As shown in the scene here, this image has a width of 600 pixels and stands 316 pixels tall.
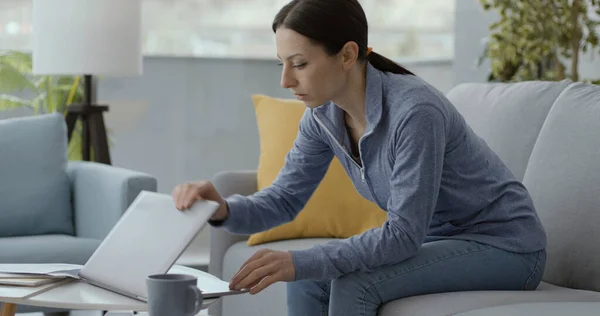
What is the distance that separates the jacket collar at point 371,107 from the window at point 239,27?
3.15m

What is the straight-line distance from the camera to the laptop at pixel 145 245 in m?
1.58

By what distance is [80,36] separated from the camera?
3.31 m

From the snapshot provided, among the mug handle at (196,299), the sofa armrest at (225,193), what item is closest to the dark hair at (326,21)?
the mug handle at (196,299)

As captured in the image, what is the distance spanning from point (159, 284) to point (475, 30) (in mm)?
3615

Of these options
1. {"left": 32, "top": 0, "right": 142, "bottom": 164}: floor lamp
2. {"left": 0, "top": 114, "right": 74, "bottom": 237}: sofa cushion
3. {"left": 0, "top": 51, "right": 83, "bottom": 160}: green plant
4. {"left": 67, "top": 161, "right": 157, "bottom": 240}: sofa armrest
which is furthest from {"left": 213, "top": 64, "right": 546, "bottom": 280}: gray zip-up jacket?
{"left": 0, "top": 51, "right": 83, "bottom": 160}: green plant

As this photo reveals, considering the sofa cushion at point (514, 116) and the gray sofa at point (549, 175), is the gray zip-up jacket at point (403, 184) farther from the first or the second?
the sofa cushion at point (514, 116)

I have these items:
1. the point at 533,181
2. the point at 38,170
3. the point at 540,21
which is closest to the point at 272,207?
the point at 533,181

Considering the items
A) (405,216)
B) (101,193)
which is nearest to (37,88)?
(101,193)

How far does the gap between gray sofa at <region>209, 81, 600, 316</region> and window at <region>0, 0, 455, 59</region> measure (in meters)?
2.57

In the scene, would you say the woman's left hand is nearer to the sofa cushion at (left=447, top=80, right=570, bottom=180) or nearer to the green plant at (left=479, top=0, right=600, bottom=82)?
the sofa cushion at (left=447, top=80, right=570, bottom=180)

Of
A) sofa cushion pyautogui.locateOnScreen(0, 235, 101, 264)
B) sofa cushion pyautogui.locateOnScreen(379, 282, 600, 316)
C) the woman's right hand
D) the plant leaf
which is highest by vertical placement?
the woman's right hand

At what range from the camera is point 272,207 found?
196cm

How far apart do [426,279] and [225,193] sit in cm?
121

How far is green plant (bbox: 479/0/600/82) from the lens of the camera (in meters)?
3.54
